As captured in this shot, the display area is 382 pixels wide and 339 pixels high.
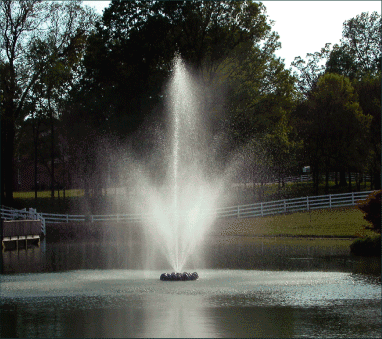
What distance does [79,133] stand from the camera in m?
56.8

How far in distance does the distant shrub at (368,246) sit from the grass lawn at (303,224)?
9774mm

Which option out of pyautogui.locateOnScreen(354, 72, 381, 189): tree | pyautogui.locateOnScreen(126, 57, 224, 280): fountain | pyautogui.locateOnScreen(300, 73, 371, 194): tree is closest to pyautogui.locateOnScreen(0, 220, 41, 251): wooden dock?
pyautogui.locateOnScreen(126, 57, 224, 280): fountain

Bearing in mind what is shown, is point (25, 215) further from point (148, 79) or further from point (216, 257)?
point (216, 257)

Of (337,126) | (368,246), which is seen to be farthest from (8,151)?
(368,246)

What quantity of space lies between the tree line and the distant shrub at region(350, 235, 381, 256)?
23392 mm

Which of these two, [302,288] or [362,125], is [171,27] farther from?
[302,288]

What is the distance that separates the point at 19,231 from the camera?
39938 millimetres

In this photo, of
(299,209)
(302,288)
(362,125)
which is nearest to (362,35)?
(362,125)

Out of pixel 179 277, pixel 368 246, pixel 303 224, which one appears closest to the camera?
pixel 179 277

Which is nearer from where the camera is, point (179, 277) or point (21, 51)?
point (179, 277)

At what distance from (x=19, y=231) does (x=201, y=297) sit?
23596 mm

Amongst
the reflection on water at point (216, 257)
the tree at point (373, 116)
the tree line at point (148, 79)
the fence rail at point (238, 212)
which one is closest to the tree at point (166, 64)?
the tree line at point (148, 79)

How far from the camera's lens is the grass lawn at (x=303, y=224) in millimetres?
43500

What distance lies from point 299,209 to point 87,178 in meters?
20.5
